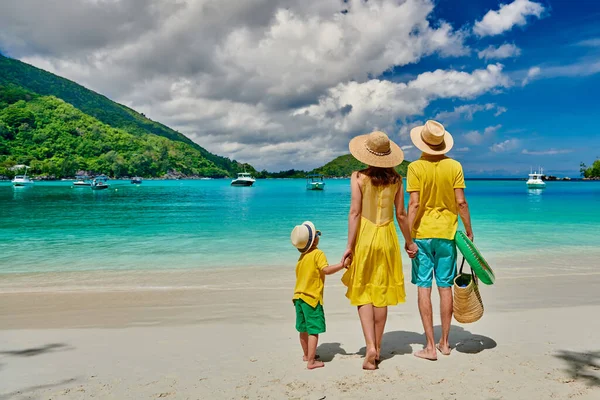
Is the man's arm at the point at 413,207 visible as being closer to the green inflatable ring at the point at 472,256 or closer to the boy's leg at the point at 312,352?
the green inflatable ring at the point at 472,256

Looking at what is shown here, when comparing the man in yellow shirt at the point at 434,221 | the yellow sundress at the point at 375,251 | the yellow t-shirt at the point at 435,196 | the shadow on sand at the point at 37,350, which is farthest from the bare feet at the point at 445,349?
the shadow on sand at the point at 37,350

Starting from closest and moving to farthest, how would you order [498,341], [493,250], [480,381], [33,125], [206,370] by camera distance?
[480,381], [206,370], [498,341], [493,250], [33,125]

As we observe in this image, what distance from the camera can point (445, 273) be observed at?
405cm

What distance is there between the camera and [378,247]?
3.70m

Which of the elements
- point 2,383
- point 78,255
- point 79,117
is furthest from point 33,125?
point 2,383

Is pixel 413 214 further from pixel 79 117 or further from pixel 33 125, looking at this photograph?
pixel 79 117

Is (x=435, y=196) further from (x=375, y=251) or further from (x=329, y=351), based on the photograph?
(x=329, y=351)

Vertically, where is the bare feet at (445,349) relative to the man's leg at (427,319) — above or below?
below

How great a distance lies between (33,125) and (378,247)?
185 meters

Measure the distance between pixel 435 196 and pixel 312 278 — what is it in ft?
5.02

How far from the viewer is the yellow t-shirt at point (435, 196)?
13.2ft

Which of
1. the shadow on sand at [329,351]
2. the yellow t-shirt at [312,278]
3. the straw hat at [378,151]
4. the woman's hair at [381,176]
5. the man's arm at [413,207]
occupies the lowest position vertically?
the shadow on sand at [329,351]

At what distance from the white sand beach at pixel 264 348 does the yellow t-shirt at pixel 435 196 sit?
132cm

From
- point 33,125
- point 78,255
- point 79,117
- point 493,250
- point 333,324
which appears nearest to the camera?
point 333,324
